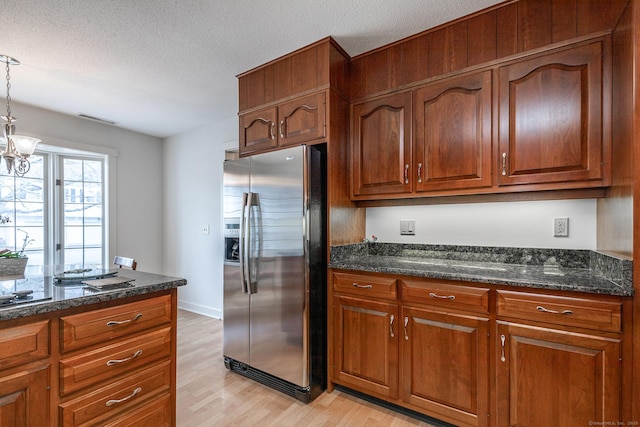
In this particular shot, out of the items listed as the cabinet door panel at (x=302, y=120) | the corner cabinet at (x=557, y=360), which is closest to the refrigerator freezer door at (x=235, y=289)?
the cabinet door panel at (x=302, y=120)

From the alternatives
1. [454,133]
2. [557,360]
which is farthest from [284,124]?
[557,360]

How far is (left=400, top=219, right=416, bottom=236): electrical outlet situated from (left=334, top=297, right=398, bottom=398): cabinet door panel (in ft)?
2.32

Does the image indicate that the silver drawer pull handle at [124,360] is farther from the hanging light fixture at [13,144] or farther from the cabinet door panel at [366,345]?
the hanging light fixture at [13,144]

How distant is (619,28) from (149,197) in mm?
5010

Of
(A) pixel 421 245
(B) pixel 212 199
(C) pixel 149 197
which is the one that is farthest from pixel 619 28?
(C) pixel 149 197

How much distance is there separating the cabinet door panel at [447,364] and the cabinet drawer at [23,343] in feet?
5.62

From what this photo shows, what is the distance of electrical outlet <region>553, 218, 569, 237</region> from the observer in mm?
1909

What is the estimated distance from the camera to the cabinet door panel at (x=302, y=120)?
2234 mm

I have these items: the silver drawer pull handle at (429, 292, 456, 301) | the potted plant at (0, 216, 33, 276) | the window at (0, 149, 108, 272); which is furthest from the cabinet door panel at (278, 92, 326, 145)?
the window at (0, 149, 108, 272)

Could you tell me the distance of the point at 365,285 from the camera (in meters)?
2.04

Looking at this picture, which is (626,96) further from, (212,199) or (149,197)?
(149,197)

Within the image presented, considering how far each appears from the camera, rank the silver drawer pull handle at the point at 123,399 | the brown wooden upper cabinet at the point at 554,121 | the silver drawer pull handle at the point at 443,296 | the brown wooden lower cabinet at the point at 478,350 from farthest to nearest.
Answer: the silver drawer pull handle at the point at 443,296 < the brown wooden upper cabinet at the point at 554,121 < the brown wooden lower cabinet at the point at 478,350 < the silver drawer pull handle at the point at 123,399

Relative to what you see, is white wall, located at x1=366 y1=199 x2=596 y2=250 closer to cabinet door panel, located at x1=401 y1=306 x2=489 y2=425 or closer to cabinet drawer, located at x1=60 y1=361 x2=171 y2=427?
cabinet door panel, located at x1=401 y1=306 x2=489 y2=425

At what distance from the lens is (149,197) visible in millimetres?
4480
